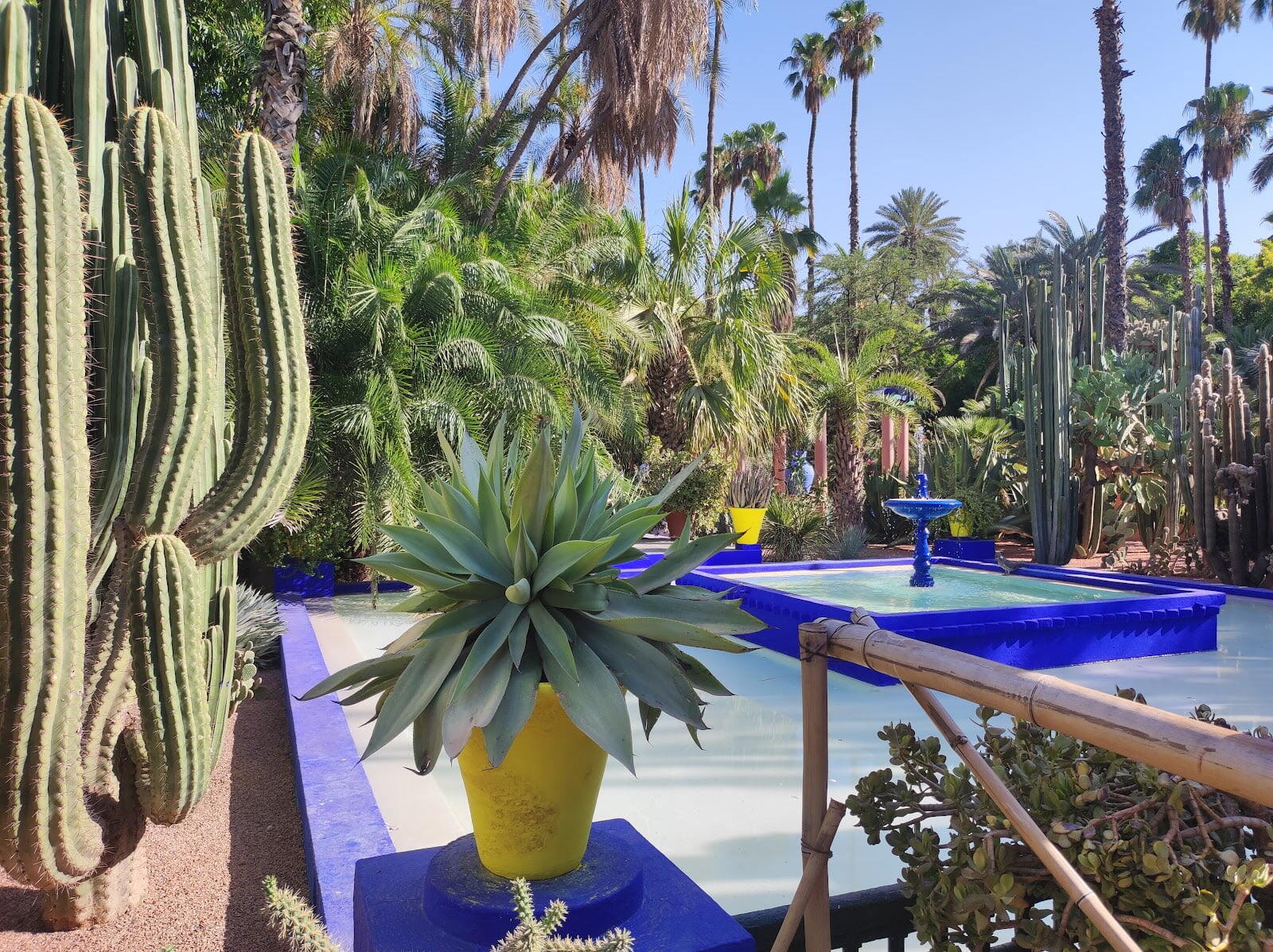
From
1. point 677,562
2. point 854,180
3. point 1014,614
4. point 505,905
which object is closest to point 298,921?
point 505,905

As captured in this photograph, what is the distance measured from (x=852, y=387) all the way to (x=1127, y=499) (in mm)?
4497

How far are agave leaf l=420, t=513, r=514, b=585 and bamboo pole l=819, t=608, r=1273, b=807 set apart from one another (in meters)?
0.68

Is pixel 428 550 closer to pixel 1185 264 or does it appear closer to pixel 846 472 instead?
pixel 846 472

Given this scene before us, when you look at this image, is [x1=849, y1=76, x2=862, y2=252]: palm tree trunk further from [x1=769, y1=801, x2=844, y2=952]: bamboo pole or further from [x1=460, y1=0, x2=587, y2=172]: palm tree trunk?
[x1=769, y1=801, x2=844, y2=952]: bamboo pole

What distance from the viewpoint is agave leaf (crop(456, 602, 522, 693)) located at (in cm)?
159

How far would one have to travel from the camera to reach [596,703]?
62.5 inches

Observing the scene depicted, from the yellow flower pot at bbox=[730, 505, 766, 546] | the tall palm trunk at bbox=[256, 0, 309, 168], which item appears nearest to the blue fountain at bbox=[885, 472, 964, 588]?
the yellow flower pot at bbox=[730, 505, 766, 546]

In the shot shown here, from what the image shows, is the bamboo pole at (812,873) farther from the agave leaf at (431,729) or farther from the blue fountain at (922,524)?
the blue fountain at (922,524)

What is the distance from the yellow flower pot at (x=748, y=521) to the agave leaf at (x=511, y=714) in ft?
Result: 38.7

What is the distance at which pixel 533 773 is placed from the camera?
1689 mm

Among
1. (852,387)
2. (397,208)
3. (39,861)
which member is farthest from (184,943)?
(852,387)

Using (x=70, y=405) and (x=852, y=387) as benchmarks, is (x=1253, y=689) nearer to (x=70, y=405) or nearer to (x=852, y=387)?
(x=70, y=405)

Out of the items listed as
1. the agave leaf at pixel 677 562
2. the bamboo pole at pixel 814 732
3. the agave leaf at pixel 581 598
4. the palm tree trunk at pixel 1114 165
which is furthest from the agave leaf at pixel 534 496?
the palm tree trunk at pixel 1114 165

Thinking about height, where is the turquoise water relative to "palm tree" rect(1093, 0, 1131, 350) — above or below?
below
